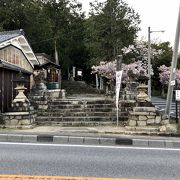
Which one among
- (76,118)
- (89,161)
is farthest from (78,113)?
(89,161)

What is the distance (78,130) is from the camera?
48.6 ft

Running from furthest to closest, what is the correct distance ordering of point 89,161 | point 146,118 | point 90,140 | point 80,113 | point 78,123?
point 80,113 → point 78,123 → point 146,118 → point 90,140 → point 89,161

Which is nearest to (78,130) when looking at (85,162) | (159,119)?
(159,119)

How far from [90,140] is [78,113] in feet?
18.1

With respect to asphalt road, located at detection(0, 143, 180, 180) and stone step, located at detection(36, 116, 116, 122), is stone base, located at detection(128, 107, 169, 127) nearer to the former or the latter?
stone step, located at detection(36, 116, 116, 122)

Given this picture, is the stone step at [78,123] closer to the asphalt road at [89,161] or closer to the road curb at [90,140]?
the road curb at [90,140]

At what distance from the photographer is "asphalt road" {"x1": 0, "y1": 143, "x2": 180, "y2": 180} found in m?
7.43

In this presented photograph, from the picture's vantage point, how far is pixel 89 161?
341 inches

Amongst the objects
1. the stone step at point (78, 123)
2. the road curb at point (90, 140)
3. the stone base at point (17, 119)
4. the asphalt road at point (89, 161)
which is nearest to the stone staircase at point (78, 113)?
the stone step at point (78, 123)

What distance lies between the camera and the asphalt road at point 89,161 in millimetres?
7430

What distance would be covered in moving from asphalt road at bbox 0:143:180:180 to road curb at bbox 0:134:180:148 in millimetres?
1165

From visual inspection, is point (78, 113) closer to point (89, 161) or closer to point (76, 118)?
point (76, 118)

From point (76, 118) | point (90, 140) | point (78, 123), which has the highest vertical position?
point (76, 118)

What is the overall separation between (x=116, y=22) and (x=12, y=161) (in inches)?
1203
